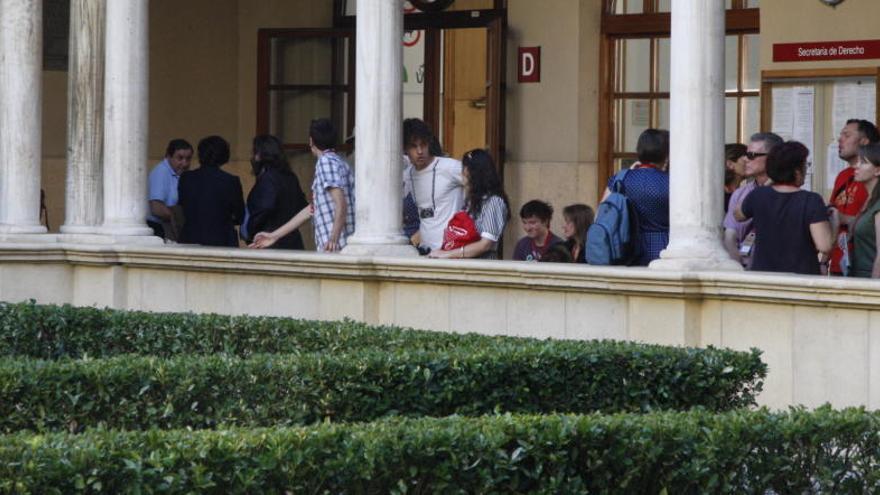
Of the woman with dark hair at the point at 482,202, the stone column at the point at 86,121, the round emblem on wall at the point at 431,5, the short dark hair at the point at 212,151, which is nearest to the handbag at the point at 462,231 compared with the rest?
the woman with dark hair at the point at 482,202

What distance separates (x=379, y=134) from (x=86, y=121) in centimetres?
285

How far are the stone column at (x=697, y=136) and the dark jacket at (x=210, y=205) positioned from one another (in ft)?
13.2

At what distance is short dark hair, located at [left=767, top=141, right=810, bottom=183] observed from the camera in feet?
32.7

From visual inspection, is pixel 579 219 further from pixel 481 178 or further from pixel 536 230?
pixel 481 178

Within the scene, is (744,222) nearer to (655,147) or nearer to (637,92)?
(655,147)

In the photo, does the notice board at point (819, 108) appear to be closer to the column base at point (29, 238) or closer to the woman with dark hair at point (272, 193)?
the woman with dark hair at point (272, 193)

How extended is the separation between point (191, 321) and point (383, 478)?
167 inches

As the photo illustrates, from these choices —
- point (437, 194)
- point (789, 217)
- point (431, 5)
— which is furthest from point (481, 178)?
point (431, 5)

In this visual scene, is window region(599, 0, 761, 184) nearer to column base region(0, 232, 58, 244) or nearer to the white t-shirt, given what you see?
the white t-shirt

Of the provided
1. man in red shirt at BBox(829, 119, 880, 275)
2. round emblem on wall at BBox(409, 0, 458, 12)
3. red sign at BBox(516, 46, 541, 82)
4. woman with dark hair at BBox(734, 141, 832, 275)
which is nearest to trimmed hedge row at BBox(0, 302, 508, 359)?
woman with dark hair at BBox(734, 141, 832, 275)

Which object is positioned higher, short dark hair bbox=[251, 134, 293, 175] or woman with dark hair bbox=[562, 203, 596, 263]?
short dark hair bbox=[251, 134, 293, 175]

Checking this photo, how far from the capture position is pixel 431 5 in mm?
16922

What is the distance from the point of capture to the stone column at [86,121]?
14023 mm

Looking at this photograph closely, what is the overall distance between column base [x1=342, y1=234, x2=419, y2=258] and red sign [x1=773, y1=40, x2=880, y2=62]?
13.0ft
